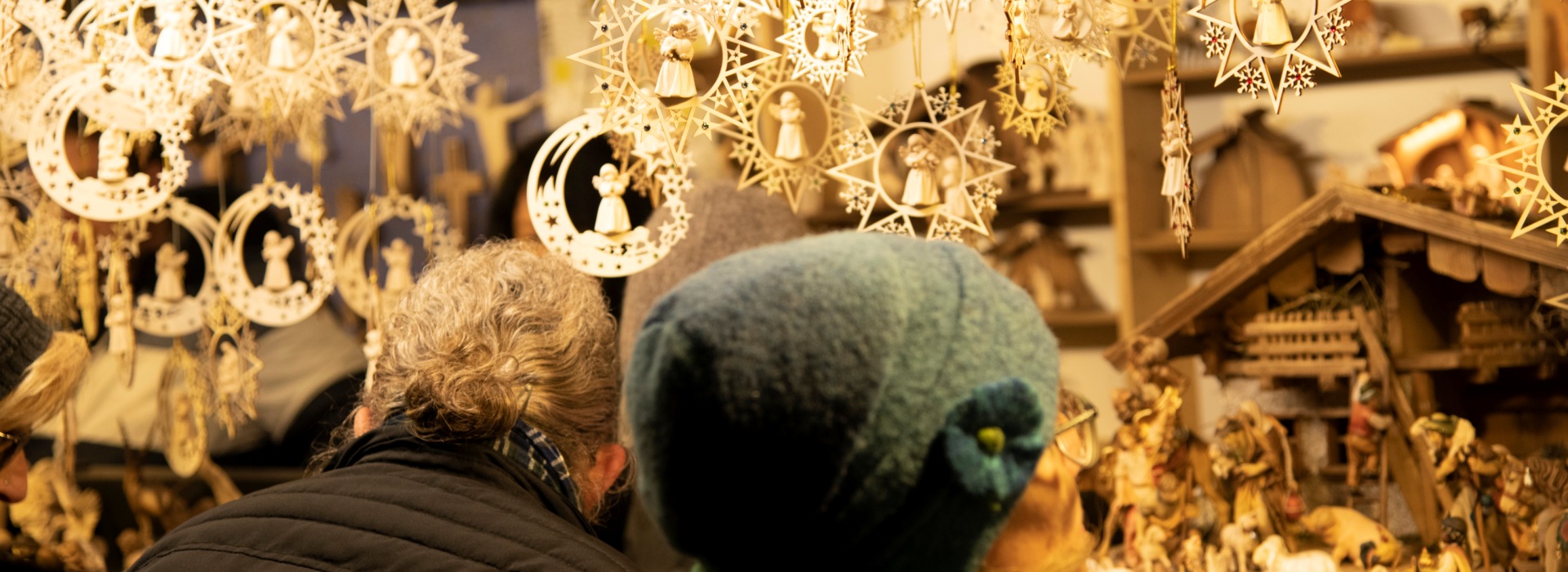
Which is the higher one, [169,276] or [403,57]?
[403,57]

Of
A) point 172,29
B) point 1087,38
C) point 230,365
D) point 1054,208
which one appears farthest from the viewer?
point 1054,208

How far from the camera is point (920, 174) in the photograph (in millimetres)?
1619

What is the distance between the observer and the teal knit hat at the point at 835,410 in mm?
746

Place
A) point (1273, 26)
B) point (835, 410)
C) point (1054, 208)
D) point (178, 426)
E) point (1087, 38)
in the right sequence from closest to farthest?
point (835, 410) → point (1273, 26) → point (1087, 38) → point (178, 426) → point (1054, 208)

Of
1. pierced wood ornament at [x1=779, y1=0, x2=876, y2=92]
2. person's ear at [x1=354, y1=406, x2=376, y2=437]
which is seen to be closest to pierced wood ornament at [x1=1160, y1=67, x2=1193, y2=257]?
pierced wood ornament at [x1=779, y1=0, x2=876, y2=92]

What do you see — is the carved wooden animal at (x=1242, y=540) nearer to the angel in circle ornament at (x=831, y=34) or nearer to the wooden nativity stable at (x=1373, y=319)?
the wooden nativity stable at (x=1373, y=319)

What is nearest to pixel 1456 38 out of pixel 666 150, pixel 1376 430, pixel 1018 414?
pixel 1376 430

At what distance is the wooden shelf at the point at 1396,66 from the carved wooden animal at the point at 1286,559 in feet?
4.48

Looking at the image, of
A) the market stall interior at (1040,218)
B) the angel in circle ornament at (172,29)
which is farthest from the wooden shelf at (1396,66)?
the angel in circle ornament at (172,29)

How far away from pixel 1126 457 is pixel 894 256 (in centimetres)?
106

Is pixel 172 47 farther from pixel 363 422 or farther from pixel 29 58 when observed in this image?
pixel 363 422

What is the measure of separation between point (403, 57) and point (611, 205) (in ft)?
1.84

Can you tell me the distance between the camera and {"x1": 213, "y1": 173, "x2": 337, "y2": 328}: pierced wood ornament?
84.0 inches

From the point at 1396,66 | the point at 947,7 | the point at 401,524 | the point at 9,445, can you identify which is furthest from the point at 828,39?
the point at 1396,66
